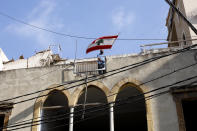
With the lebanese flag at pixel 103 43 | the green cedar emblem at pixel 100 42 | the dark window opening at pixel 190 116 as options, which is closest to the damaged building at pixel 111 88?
the dark window opening at pixel 190 116

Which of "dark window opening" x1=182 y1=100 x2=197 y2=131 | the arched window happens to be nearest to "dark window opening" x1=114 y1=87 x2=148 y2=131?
"dark window opening" x1=182 y1=100 x2=197 y2=131

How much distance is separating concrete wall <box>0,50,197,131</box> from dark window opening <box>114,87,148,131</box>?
223cm

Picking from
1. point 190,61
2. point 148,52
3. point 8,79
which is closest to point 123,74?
point 148,52

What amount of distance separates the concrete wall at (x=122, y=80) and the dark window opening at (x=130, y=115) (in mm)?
2230

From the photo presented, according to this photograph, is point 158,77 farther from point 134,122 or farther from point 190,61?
point 134,122

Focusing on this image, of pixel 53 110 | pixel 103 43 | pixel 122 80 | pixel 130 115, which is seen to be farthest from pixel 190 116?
pixel 53 110

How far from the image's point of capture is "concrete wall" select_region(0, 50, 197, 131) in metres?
15.7

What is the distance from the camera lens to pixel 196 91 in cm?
1580

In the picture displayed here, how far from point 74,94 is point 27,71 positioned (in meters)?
3.72

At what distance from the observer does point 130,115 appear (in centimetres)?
2250

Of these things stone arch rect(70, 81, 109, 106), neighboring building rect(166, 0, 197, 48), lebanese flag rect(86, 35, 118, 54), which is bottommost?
stone arch rect(70, 81, 109, 106)

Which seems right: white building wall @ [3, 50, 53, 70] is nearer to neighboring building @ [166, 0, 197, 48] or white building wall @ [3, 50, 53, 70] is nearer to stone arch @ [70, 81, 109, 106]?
stone arch @ [70, 81, 109, 106]

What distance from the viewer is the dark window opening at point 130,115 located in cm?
1999

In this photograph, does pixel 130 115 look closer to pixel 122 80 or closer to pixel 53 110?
pixel 53 110
